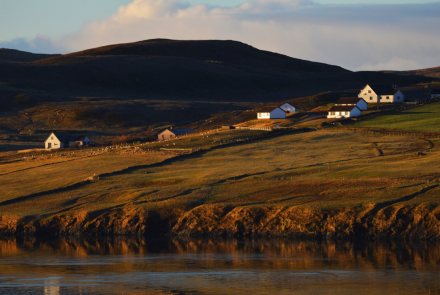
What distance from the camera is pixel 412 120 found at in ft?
367

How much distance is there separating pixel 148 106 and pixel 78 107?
22.7 meters

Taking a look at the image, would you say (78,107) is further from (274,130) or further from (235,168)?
(235,168)

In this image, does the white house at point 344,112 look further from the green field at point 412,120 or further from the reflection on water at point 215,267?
the reflection on water at point 215,267

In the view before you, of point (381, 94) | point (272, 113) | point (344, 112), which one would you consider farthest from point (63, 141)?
point (381, 94)

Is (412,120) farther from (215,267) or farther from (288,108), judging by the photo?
(215,267)

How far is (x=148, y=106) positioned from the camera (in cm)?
19862

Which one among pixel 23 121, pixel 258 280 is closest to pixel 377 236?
pixel 258 280

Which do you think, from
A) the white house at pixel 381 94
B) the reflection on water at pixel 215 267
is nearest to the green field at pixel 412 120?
the white house at pixel 381 94

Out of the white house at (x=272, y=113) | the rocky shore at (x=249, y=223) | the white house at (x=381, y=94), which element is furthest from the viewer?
the white house at (x=381, y=94)

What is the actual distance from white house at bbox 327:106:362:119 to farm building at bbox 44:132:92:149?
2133 inches

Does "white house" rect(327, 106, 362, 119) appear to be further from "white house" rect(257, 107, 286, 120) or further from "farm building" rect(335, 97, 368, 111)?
"white house" rect(257, 107, 286, 120)

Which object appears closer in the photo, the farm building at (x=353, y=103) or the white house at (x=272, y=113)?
the farm building at (x=353, y=103)

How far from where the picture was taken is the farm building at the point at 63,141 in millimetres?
130500

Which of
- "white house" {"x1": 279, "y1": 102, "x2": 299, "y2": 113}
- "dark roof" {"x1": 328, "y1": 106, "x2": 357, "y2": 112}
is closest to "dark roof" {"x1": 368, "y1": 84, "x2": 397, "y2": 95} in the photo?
"white house" {"x1": 279, "y1": 102, "x2": 299, "y2": 113}
